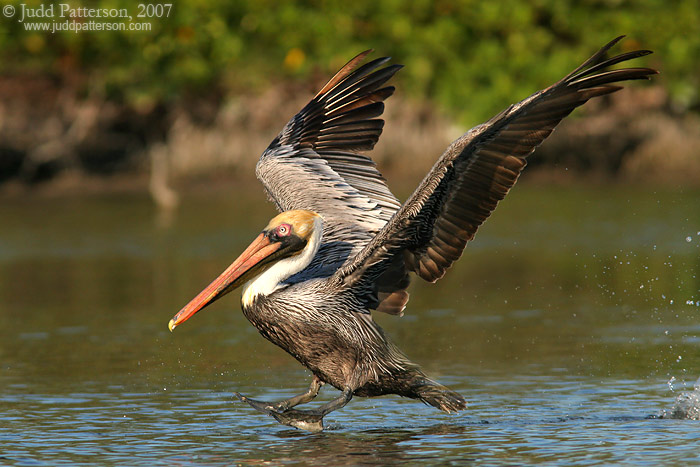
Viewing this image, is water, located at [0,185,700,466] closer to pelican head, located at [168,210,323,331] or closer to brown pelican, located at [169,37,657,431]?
brown pelican, located at [169,37,657,431]

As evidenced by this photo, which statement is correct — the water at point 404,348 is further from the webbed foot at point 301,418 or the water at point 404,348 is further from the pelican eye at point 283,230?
the pelican eye at point 283,230

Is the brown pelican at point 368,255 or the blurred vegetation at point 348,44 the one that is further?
the blurred vegetation at point 348,44

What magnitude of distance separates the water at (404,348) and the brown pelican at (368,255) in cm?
29

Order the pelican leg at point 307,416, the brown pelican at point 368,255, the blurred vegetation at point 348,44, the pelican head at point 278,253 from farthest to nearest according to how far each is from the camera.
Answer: the blurred vegetation at point 348,44, the pelican head at point 278,253, the pelican leg at point 307,416, the brown pelican at point 368,255

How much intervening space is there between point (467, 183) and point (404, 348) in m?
3.26

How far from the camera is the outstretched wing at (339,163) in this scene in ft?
27.7

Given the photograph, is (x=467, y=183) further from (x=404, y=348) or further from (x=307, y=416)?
(x=404, y=348)

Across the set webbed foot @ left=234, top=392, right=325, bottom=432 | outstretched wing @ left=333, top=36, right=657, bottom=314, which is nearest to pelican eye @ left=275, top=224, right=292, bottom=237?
outstretched wing @ left=333, top=36, right=657, bottom=314

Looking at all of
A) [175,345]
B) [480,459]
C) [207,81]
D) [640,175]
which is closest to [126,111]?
[207,81]

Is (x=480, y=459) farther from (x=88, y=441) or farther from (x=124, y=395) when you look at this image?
(x=124, y=395)

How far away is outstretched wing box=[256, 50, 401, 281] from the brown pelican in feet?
0.04

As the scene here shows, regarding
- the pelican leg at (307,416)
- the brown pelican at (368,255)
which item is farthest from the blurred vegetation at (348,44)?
the pelican leg at (307,416)

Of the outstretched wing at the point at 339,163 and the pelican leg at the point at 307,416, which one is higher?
the outstretched wing at the point at 339,163

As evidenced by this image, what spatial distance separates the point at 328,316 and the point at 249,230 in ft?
36.1
